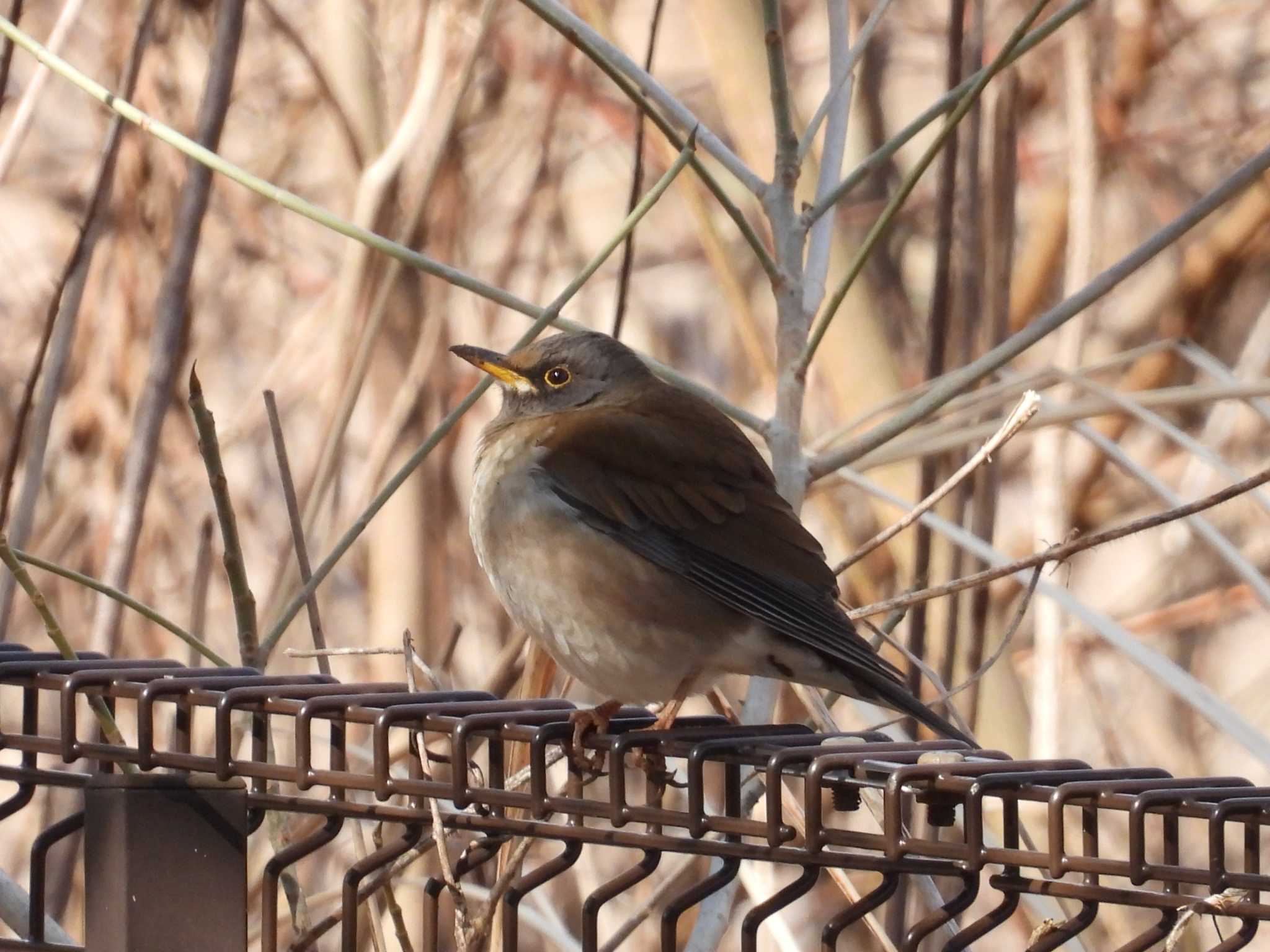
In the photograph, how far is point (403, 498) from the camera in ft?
13.5

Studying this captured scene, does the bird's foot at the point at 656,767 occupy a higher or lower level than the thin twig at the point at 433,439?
lower

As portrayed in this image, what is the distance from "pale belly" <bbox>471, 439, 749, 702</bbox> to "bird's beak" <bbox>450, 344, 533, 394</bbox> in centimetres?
35

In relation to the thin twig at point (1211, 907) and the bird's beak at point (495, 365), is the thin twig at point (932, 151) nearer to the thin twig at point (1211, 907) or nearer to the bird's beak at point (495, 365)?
the bird's beak at point (495, 365)

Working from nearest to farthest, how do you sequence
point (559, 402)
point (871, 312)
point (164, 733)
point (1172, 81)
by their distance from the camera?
point (559, 402) < point (871, 312) < point (164, 733) < point (1172, 81)

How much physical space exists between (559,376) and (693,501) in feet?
1.71

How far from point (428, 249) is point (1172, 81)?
90.0 inches

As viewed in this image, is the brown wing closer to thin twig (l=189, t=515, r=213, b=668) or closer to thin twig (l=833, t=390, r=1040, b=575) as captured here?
thin twig (l=833, t=390, r=1040, b=575)

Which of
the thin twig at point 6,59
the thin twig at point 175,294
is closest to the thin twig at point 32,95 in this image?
the thin twig at point 6,59

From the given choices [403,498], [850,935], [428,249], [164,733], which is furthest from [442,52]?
[850,935]

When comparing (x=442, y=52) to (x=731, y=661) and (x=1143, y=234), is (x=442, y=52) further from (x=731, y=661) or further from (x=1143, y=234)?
(x=1143, y=234)

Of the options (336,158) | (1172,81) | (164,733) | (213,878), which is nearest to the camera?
(213,878)

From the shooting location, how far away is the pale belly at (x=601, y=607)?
2.54 metres

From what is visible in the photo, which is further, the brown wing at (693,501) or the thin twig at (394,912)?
the brown wing at (693,501)

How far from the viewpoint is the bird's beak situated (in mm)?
2920
